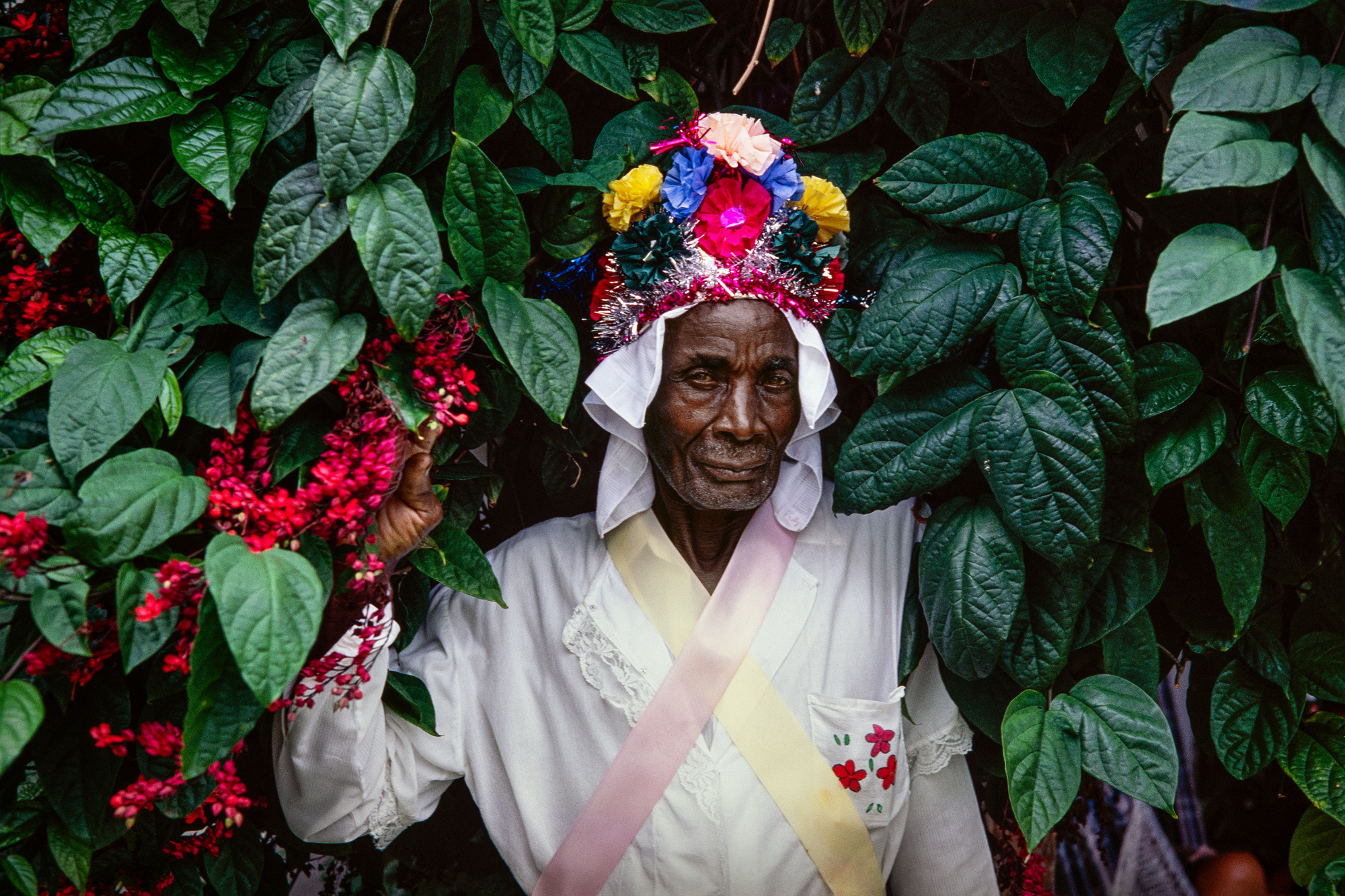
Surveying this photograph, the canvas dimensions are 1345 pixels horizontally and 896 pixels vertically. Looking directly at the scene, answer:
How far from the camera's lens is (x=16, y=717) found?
102 centimetres

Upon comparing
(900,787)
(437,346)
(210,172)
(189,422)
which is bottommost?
(900,787)

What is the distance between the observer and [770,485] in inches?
63.6

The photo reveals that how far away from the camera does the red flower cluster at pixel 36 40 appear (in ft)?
4.22

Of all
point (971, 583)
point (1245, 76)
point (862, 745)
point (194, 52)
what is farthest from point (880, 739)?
point (194, 52)

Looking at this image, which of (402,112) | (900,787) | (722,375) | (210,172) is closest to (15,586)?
(210,172)

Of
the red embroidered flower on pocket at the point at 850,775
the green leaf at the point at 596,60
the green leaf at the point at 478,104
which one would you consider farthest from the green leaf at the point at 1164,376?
the green leaf at the point at 478,104

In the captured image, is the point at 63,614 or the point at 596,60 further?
the point at 596,60

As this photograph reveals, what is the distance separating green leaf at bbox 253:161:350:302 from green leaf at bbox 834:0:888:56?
2.67ft

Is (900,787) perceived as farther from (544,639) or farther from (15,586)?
(15,586)

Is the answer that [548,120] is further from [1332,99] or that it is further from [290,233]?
[1332,99]

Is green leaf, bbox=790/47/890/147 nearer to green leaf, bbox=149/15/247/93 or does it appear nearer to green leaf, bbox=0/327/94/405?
green leaf, bbox=149/15/247/93

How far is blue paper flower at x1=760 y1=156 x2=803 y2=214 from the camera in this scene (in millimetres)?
1563

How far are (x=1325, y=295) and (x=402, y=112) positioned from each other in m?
1.13

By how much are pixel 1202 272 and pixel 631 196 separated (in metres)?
0.78
